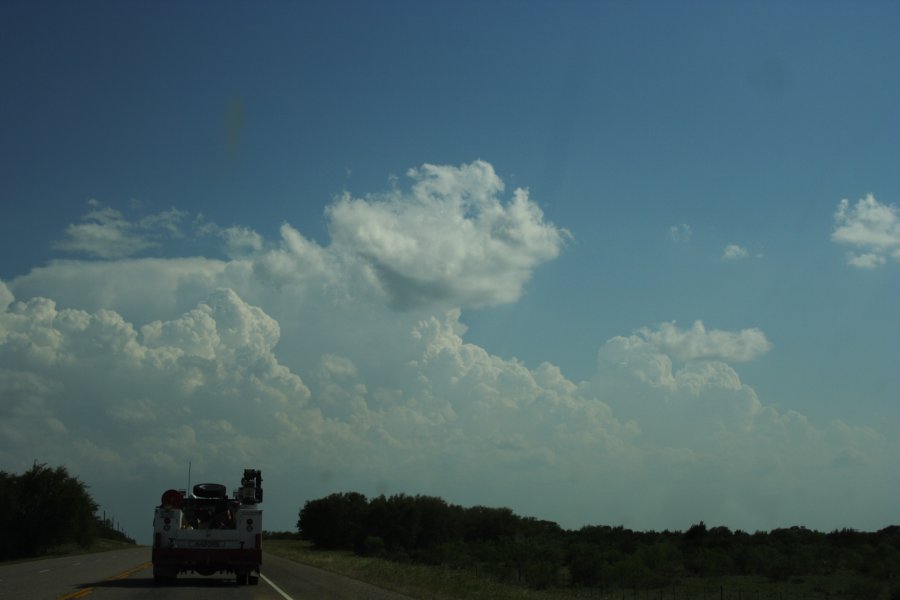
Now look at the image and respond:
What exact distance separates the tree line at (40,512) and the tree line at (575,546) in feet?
96.3

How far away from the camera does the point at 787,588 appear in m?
52.8

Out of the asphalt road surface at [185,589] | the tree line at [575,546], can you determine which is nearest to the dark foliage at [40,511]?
the tree line at [575,546]

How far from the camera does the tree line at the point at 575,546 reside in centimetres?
5869

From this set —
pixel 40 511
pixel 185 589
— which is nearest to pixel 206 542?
pixel 185 589

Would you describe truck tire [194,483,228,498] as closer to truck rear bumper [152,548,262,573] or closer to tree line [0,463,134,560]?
truck rear bumper [152,548,262,573]

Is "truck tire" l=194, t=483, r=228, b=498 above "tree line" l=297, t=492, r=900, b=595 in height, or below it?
above

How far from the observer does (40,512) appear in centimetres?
7819

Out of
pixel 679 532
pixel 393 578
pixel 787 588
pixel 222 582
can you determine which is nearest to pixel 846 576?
pixel 787 588

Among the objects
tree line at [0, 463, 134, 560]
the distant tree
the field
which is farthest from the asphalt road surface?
the distant tree

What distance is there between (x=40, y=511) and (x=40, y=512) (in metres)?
0.10

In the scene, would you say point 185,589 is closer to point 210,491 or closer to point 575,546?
point 210,491

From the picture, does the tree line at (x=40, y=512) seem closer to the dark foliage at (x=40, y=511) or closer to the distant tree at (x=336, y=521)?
the dark foliage at (x=40, y=511)

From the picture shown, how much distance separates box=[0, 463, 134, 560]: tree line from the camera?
248 ft

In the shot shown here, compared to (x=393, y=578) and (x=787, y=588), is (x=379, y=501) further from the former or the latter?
(x=393, y=578)
